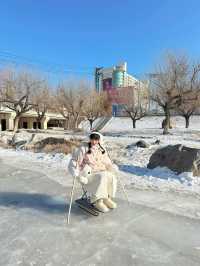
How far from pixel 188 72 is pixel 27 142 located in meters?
16.5

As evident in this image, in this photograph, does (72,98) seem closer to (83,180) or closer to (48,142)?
(48,142)

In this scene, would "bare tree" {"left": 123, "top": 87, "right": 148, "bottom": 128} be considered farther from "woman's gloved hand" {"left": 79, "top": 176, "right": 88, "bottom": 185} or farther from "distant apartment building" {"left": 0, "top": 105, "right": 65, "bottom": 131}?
"woman's gloved hand" {"left": 79, "top": 176, "right": 88, "bottom": 185}

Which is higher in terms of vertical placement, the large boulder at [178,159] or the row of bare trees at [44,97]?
the row of bare trees at [44,97]

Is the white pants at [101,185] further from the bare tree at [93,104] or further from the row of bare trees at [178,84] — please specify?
the bare tree at [93,104]

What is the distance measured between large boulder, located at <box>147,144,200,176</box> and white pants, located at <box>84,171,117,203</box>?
3.51 metres

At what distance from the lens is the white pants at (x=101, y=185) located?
393 cm

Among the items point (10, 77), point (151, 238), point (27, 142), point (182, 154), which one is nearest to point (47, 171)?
point (182, 154)

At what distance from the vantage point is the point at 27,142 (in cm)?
1459

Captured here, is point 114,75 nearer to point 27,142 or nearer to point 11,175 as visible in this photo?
point 27,142

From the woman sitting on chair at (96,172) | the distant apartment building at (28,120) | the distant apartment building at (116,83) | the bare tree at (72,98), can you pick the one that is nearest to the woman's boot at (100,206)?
the woman sitting on chair at (96,172)

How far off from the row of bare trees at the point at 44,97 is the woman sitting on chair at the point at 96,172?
28.6 m

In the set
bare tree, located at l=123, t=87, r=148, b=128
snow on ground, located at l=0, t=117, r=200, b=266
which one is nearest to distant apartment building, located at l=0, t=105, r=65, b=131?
bare tree, located at l=123, t=87, r=148, b=128

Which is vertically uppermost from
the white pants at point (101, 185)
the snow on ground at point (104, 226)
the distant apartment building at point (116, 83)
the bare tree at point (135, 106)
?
the distant apartment building at point (116, 83)

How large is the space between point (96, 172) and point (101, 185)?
0.26 m
